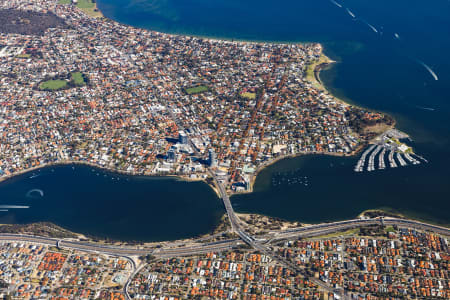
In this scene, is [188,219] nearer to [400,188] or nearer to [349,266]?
[349,266]

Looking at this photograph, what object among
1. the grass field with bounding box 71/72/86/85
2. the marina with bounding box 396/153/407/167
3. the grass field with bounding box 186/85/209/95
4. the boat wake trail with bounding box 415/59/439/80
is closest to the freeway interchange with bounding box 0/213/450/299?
the marina with bounding box 396/153/407/167

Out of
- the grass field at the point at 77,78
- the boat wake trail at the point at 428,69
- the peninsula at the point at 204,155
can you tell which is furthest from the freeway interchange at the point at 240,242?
the boat wake trail at the point at 428,69

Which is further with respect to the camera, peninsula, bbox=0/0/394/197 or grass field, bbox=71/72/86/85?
grass field, bbox=71/72/86/85

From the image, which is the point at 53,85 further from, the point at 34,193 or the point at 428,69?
the point at 428,69

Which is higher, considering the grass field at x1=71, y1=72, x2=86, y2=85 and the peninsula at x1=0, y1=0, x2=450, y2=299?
the grass field at x1=71, y1=72, x2=86, y2=85

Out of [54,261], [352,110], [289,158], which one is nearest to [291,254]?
[289,158]

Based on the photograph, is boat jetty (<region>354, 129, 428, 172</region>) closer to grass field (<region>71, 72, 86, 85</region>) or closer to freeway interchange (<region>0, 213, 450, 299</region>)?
freeway interchange (<region>0, 213, 450, 299</region>)

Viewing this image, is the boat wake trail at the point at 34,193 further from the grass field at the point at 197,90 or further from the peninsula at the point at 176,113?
the grass field at the point at 197,90
